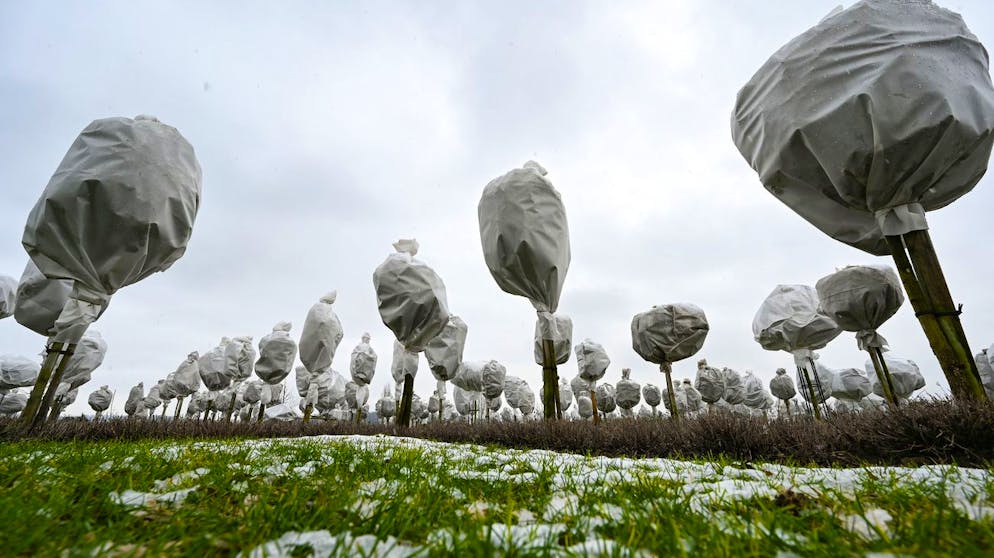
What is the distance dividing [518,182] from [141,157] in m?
5.58

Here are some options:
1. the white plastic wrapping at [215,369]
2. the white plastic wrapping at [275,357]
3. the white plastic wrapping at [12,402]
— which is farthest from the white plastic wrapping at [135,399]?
the white plastic wrapping at [275,357]

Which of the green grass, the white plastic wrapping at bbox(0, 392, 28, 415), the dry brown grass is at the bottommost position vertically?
the green grass

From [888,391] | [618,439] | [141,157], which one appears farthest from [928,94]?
[141,157]

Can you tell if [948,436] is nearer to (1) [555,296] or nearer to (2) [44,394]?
(1) [555,296]

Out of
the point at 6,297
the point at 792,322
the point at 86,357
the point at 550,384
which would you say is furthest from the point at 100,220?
the point at 86,357

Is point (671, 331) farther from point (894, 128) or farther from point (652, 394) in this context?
point (652, 394)

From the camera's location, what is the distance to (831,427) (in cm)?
374

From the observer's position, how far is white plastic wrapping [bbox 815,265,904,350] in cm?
698

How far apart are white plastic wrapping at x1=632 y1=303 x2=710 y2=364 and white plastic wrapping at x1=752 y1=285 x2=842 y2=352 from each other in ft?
8.01

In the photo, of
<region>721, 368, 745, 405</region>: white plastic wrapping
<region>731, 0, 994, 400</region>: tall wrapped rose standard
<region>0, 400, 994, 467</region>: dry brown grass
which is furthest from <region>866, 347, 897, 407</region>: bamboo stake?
<region>721, 368, 745, 405</region>: white plastic wrapping

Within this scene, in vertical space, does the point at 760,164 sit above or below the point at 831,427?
above

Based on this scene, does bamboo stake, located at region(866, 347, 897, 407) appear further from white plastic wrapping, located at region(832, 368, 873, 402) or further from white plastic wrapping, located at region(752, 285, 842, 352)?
white plastic wrapping, located at region(832, 368, 873, 402)

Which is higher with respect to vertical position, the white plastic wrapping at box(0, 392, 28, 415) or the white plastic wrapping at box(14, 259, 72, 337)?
the white plastic wrapping at box(14, 259, 72, 337)

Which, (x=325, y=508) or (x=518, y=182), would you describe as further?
(x=518, y=182)
